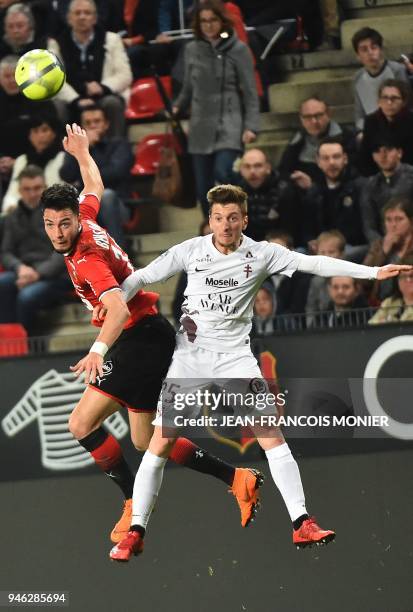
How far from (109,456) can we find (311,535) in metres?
1.32

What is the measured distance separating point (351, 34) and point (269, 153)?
1.46m

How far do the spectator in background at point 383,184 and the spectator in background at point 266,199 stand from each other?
0.55 metres

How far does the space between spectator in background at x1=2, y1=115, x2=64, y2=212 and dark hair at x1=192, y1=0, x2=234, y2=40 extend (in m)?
1.44

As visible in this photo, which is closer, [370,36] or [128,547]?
[128,547]

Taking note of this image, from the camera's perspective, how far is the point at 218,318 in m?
7.77

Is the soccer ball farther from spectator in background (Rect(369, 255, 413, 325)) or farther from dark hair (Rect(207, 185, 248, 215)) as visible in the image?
spectator in background (Rect(369, 255, 413, 325))

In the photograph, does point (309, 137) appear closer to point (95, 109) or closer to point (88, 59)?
point (95, 109)

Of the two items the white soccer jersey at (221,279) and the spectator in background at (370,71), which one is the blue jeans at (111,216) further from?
the white soccer jersey at (221,279)

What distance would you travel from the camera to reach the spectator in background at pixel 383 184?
1055cm

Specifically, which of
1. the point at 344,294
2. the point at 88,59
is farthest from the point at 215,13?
the point at 344,294

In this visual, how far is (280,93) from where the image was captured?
12297mm

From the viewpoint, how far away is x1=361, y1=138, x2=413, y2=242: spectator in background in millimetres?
10547

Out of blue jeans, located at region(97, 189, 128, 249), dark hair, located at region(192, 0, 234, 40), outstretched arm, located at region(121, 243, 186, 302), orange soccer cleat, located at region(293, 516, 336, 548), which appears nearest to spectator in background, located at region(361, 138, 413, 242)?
dark hair, located at region(192, 0, 234, 40)

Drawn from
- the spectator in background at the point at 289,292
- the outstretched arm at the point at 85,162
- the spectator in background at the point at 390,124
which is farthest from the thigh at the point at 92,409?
the spectator in background at the point at 390,124
